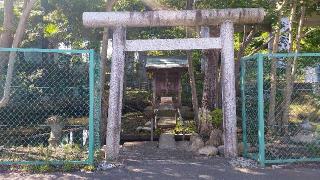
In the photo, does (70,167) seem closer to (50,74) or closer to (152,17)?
(152,17)

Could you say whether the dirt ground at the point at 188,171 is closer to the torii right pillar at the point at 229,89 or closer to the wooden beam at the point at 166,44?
the torii right pillar at the point at 229,89

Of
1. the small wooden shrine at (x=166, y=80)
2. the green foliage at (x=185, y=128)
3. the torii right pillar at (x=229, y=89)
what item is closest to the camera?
the torii right pillar at (x=229, y=89)

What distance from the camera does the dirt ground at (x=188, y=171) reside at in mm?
5332

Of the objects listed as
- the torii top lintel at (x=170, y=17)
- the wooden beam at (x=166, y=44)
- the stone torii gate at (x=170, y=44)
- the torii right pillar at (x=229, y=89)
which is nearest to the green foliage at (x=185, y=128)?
the torii right pillar at (x=229, y=89)

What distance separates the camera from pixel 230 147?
6.33m

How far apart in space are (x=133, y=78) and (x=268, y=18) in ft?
26.9

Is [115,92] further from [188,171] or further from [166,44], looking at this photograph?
[188,171]

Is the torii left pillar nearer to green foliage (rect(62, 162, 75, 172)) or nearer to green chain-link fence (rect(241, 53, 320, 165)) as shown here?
green foliage (rect(62, 162, 75, 172))

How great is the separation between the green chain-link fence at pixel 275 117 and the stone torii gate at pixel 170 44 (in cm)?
29

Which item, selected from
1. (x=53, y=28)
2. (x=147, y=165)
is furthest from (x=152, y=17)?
(x=53, y=28)

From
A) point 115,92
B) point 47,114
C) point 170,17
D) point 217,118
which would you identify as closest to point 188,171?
point 115,92

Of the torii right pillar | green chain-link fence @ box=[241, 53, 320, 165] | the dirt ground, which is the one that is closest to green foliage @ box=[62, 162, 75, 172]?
the dirt ground

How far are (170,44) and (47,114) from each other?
6.08m

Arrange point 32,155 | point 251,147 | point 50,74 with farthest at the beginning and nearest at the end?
point 50,74, point 251,147, point 32,155
